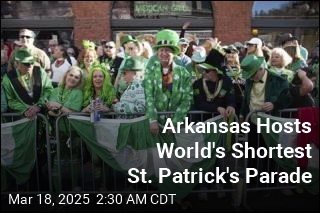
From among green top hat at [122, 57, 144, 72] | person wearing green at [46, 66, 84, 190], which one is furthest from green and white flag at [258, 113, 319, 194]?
person wearing green at [46, 66, 84, 190]

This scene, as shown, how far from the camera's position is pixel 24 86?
473 cm

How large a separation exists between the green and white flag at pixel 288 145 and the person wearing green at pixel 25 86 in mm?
2604

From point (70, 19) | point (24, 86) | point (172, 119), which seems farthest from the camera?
point (70, 19)

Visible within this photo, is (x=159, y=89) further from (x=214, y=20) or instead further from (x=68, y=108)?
(x=214, y=20)

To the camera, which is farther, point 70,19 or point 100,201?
point 70,19

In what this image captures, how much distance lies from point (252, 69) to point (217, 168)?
4.08 feet

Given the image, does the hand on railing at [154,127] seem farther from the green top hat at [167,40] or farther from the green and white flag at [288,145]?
the green and white flag at [288,145]

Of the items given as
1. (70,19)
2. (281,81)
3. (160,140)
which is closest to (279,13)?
(70,19)

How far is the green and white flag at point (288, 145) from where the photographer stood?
179 inches

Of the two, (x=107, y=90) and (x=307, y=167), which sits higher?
(x=107, y=90)

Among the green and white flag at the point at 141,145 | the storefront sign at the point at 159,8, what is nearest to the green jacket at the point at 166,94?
the green and white flag at the point at 141,145

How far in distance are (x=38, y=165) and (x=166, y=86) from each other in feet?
6.06

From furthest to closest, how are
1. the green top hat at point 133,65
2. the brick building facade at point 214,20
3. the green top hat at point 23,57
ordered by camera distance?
the brick building facade at point 214,20 < the green top hat at point 133,65 < the green top hat at point 23,57

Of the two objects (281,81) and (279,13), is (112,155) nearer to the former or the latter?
(281,81)
